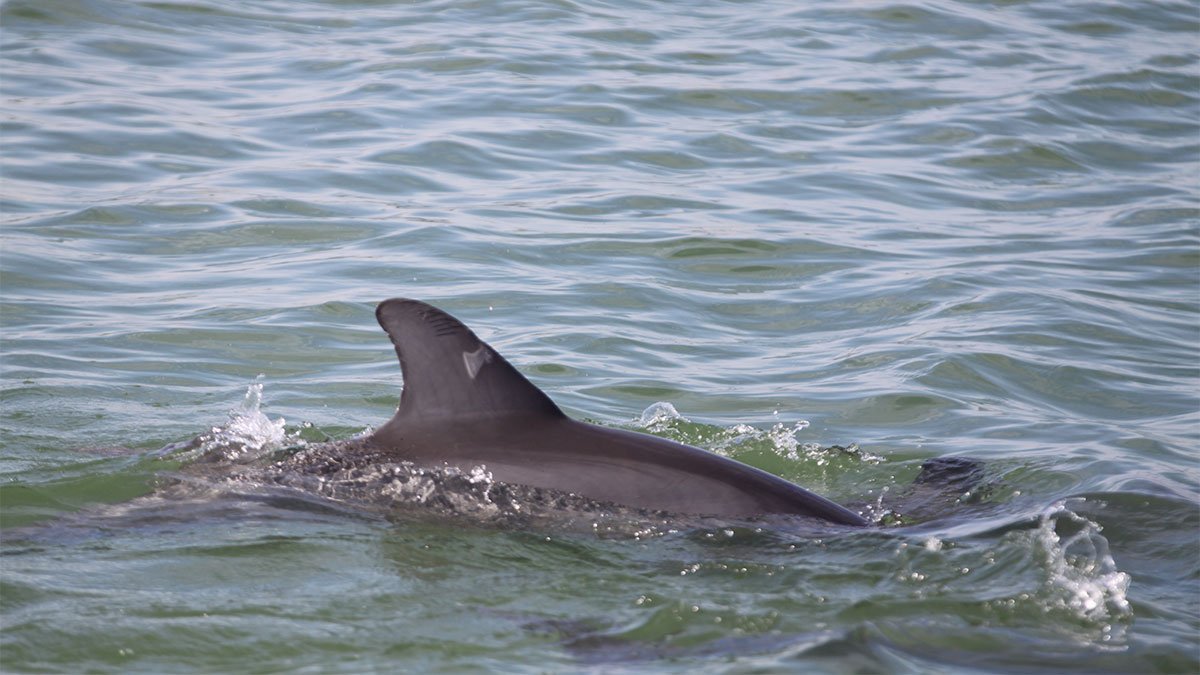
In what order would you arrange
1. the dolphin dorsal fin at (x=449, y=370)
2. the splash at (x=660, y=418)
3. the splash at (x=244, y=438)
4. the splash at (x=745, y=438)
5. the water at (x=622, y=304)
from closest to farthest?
the water at (x=622, y=304) → the dolphin dorsal fin at (x=449, y=370) → the splash at (x=244, y=438) → the splash at (x=745, y=438) → the splash at (x=660, y=418)

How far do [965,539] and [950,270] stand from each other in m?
5.69

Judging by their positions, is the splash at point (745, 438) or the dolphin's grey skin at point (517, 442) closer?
the dolphin's grey skin at point (517, 442)

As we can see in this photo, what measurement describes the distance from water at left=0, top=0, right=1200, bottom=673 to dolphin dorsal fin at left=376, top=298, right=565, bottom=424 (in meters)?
0.50

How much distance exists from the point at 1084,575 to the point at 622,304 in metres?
5.32

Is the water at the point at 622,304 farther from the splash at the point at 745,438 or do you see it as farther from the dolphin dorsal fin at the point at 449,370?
the dolphin dorsal fin at the point at 449,370

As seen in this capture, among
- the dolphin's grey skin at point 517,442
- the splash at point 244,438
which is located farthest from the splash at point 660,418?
the splash at point 244,438

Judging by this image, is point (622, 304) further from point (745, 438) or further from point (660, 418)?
point (745, 438)

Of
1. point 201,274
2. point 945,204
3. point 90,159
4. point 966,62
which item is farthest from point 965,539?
point 966,62

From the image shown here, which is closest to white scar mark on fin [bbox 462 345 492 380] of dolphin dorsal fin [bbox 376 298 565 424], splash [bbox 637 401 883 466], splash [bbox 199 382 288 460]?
dolphin dorsal fin [bbox 376 298 565 424]

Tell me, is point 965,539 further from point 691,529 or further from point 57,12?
point 57,12

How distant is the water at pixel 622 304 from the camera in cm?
536

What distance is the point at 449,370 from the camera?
5902 mm

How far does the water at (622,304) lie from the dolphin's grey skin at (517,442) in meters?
0.18

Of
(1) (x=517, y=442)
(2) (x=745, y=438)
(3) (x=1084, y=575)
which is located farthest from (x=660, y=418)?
(3) (x=1084, y=575)
